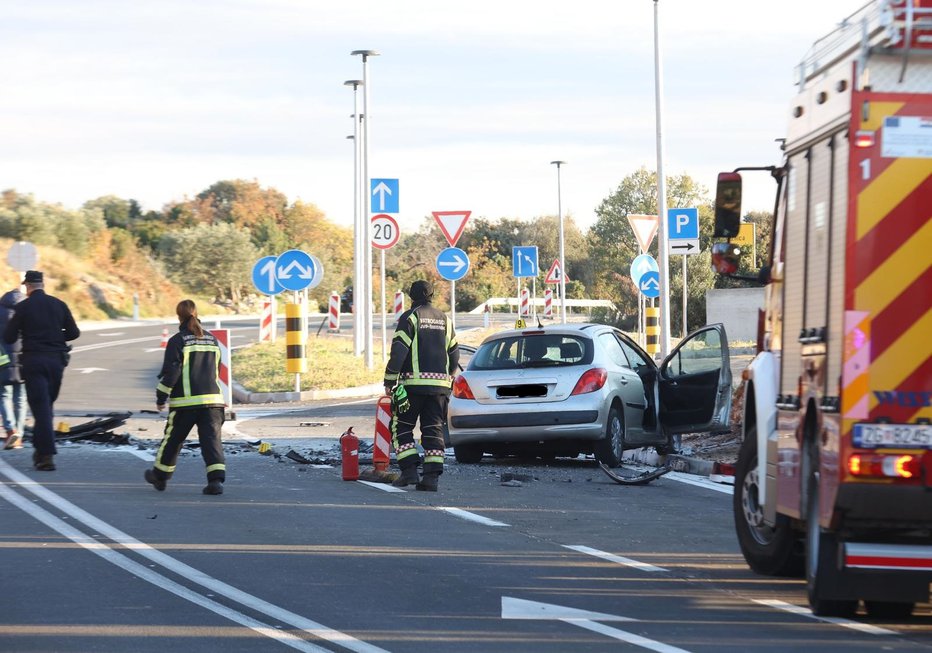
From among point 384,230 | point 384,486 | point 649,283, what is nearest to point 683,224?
point 649,283

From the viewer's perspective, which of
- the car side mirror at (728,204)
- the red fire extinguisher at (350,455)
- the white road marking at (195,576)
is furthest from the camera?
the red fire extinguisher at (350,455)

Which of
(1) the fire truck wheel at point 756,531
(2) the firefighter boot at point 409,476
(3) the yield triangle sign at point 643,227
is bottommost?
(2) the firefighter boot at point 409,476

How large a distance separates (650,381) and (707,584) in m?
7.45

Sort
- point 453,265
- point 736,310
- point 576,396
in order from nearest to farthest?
point 576,396 < point 453,265 < point 736,310

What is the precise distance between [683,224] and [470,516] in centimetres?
1453

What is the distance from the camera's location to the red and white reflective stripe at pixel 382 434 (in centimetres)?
1431

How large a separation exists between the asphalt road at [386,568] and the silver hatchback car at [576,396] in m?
0.47

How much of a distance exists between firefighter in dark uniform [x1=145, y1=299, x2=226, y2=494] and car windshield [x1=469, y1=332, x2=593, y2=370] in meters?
3.54

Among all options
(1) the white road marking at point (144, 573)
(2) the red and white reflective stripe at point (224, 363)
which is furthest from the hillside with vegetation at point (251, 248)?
(1) the white road marking at point (144, 573)

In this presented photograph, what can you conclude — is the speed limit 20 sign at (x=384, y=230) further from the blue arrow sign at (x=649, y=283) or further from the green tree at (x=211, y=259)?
the green tree at (x=211, y=259)

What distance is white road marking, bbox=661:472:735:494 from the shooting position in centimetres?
1370

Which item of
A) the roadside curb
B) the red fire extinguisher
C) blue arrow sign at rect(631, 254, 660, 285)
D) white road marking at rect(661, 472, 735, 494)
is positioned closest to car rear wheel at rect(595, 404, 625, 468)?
white road marking at rect(661, 472, 735, 494)

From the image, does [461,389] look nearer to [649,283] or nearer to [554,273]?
[649,283]

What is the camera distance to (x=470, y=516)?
1145 cm
